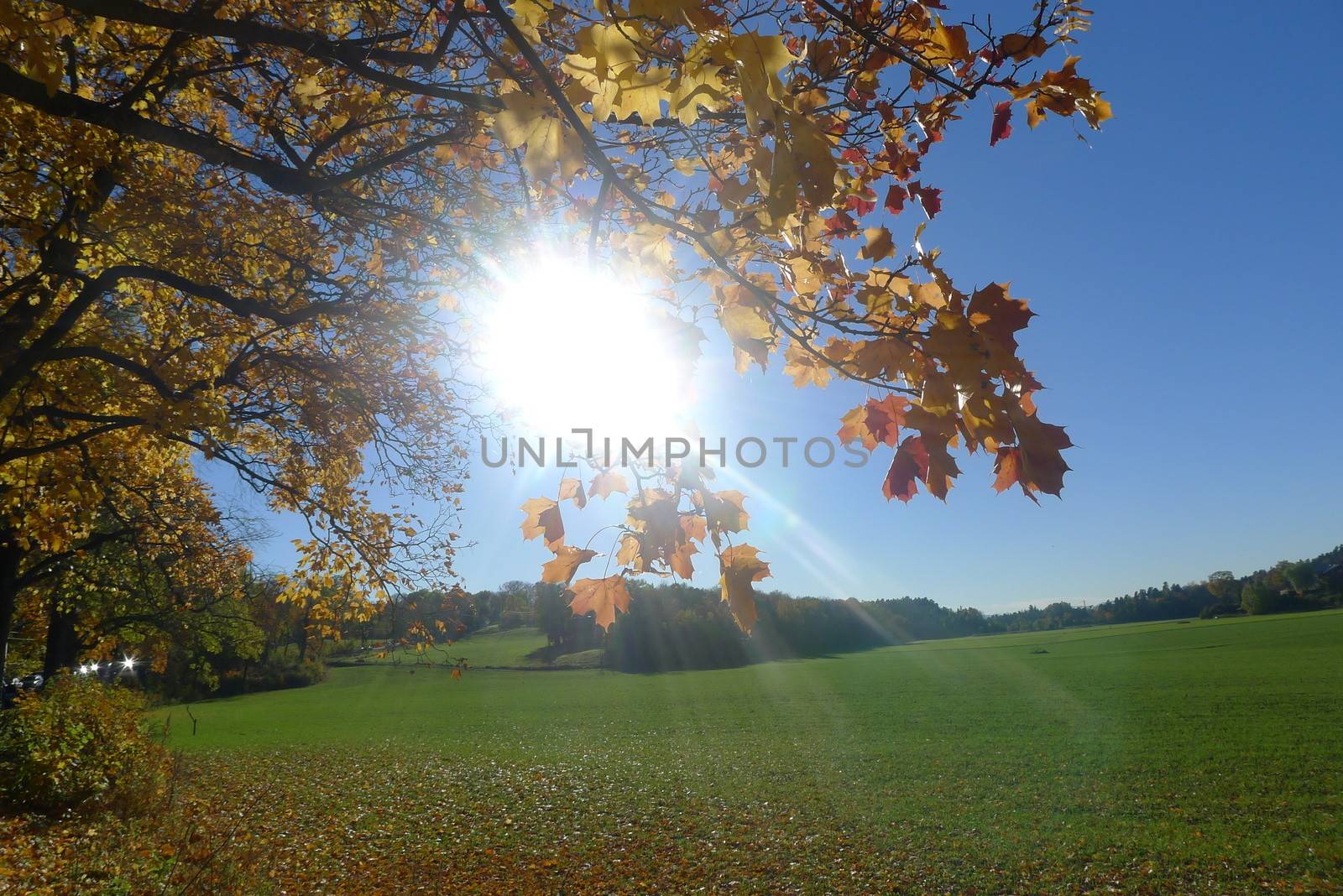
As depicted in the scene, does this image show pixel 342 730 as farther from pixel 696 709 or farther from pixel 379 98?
pixel 379 98

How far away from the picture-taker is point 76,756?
862 centimetres

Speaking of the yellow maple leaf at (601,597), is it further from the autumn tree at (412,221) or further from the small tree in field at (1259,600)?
the small tree in field at (1259,600)

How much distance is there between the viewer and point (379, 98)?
146 inches

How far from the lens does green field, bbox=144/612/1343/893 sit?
9.16 m

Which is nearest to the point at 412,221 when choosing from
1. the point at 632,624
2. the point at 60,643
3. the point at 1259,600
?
the point at 60,643

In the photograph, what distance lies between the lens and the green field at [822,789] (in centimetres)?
916

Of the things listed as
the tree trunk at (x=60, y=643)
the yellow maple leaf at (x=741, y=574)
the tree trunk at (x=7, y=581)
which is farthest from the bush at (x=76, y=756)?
the tree trunk at (x=60, y=643)

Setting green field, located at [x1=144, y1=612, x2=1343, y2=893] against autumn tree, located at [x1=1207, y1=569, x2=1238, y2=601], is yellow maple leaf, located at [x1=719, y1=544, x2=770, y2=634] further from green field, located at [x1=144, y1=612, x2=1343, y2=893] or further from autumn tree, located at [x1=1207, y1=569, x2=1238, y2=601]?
autumn tree, located at [x1=1207, y1=569, x2=1238, y2=601]

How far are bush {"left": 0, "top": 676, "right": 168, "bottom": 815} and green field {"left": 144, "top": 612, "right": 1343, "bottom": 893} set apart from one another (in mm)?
2049

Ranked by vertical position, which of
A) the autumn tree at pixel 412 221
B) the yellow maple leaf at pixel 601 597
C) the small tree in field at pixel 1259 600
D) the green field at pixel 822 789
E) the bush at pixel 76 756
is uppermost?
the autumn tree at pixel 412 221

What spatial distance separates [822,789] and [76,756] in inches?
501

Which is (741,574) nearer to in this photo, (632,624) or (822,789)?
(822,789)

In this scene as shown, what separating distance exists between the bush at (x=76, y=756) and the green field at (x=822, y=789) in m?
2.05

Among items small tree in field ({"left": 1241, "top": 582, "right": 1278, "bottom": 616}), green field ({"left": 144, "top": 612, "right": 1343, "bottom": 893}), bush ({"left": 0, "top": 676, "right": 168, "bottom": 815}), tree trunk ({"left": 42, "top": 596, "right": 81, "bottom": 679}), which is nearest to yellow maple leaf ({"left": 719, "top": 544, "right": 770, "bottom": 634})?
green field ({"left": 144, "top": 612, "right": 1343, "bottom": 893})
